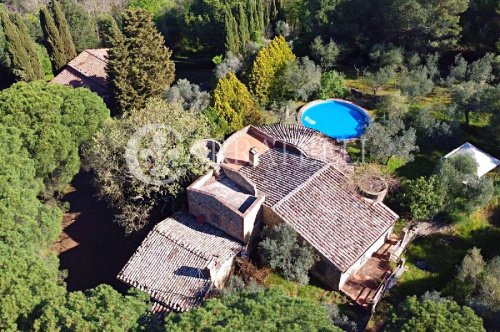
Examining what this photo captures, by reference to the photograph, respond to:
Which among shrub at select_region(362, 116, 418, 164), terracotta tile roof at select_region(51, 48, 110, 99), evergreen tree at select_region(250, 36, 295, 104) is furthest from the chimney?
terracotta tile roof at select_region(51, 48, 110, 99)

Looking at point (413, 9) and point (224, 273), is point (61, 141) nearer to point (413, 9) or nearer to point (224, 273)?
point (224, 273)

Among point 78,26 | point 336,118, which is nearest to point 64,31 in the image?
point 78,26

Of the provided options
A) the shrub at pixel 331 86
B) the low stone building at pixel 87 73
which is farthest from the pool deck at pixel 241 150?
the low stone building at pixel 87 73

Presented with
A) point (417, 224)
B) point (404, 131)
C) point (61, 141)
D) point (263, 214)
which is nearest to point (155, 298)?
point (263, 214)

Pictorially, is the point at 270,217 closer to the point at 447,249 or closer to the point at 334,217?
the point at 334,217

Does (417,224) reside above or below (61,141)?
below

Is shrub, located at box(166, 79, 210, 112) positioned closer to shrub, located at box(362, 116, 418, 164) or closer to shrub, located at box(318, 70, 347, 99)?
shrub, located at box(318, 70, 347, 99)
